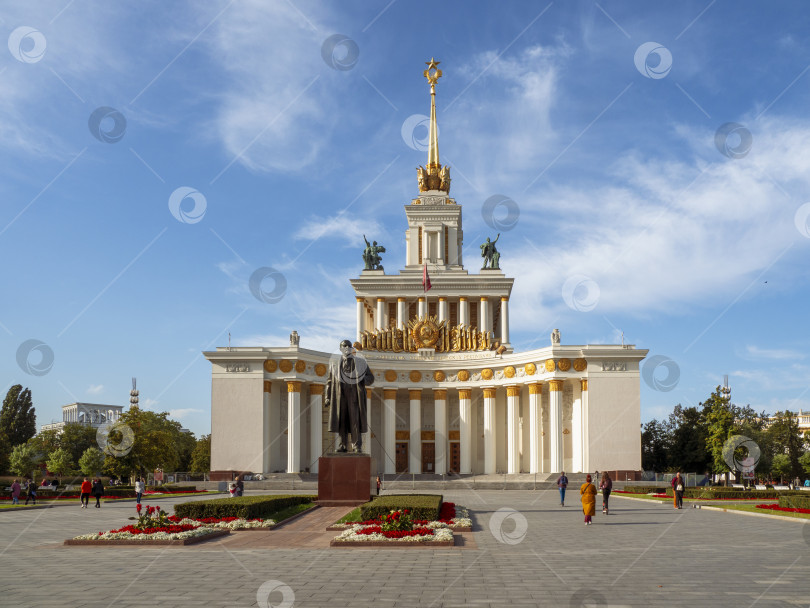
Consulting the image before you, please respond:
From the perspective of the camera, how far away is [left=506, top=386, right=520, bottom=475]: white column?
5597cm

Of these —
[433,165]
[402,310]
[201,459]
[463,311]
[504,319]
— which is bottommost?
[201,459]

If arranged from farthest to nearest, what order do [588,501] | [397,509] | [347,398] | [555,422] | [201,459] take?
[201,459]
[555,422]
[347,398]
[588,501]
[397,509]

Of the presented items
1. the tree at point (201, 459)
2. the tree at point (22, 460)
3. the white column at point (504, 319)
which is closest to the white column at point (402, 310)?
the white column at point (504, 319)

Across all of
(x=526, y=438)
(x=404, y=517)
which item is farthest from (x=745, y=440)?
(x=404, y=517)

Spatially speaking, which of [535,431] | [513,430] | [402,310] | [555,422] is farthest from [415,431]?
[402,310]

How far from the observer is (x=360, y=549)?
1561cm

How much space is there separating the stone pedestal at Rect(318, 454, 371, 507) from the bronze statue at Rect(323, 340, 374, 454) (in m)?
0.47

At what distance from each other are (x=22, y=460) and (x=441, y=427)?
139 feet

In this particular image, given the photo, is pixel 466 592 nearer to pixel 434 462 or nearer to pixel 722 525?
pixel 722 525

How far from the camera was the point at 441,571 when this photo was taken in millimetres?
12758

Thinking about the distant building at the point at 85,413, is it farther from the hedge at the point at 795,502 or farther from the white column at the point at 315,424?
the hedge at the point at 795,502

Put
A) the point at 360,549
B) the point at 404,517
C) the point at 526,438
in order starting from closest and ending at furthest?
1. the point at 360,549
2. the point at 404,517
3. the point at 526,438

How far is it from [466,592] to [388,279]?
195ft

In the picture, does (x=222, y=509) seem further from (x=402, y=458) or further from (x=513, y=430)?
(x=402, y=458)
